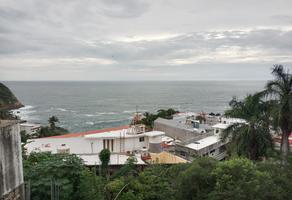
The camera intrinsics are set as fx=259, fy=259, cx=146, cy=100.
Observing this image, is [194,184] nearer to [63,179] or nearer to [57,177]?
[63,179]

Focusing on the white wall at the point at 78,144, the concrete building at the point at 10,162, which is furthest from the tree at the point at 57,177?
the white wall at the point at 78,144

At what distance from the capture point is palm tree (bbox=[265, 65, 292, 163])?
36.9 feet

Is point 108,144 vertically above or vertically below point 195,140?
above

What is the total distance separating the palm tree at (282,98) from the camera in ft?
36.9

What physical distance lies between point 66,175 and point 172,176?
172 inches

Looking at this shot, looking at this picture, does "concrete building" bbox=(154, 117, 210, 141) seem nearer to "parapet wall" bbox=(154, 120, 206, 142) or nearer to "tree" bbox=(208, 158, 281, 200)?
"parapet wall" bbox=(154, 120, 206, 142)

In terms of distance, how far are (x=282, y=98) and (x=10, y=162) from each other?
10918 mm

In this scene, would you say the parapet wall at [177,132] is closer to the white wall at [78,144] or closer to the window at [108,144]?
the white wall at [78,144]

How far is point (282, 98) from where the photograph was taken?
1149 centimetres

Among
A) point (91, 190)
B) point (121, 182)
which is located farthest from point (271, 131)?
point (91, 190)

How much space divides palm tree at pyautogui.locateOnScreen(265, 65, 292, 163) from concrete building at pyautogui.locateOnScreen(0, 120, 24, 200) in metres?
10.2

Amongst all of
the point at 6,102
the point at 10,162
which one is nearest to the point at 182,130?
the point at 6,102

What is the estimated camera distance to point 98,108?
82688 mm

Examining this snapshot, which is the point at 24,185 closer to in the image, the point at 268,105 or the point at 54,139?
the point at 268,105
